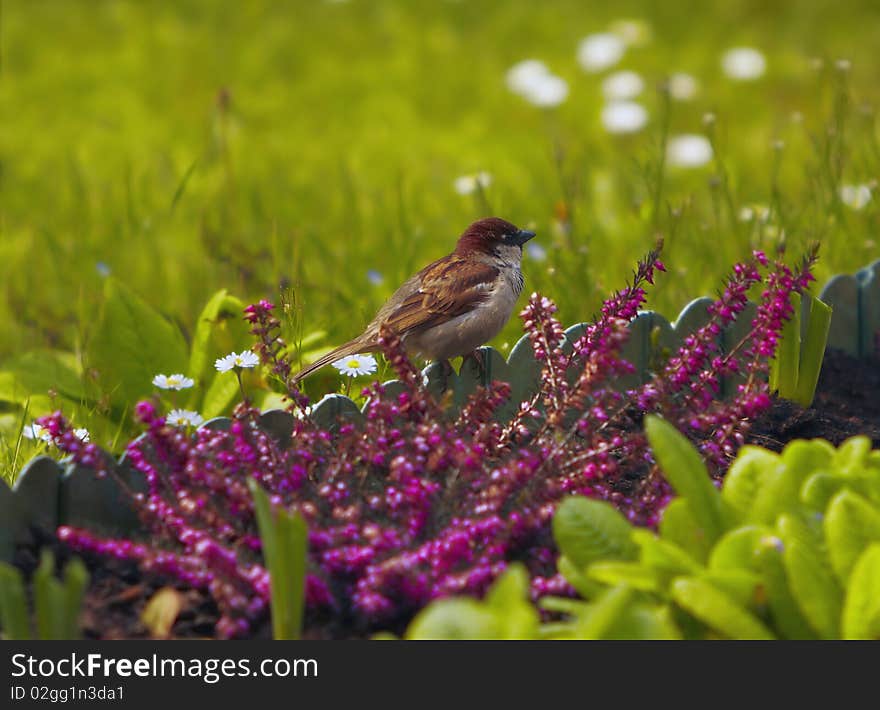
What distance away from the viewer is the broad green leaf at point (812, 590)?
7.29ft

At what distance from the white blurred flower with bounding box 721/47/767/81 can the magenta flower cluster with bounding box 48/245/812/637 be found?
17.4 feet

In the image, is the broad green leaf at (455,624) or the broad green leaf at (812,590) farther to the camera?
the broad green leaf at (812,590)

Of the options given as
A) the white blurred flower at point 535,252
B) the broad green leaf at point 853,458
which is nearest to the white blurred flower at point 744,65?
the white blurred flower at point 535,252

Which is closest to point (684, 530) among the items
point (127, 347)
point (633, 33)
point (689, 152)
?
point (127, 347)

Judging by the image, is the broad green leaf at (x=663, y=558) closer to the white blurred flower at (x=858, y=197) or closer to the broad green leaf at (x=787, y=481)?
the broad green leaf at (x=787, y=481)

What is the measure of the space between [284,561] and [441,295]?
1.74 metres

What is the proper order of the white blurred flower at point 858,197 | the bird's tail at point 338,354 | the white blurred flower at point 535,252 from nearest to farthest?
the bird's tail at point 338,354 → the white blurred flower at point 858,197 → the white blurred flower at point 535,252

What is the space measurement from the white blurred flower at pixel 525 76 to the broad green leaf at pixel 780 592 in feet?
19.3

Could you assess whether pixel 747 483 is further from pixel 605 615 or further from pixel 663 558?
pixel 605 615

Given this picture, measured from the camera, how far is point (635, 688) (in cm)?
216

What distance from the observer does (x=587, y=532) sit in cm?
241

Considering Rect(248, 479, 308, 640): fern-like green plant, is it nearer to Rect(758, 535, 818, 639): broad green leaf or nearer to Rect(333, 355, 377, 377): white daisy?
Rect(758, 535, 818, 639): broad green leaf

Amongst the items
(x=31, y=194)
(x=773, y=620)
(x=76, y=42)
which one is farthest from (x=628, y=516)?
(x=76, y=42)

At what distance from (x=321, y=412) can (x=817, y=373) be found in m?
1.44
